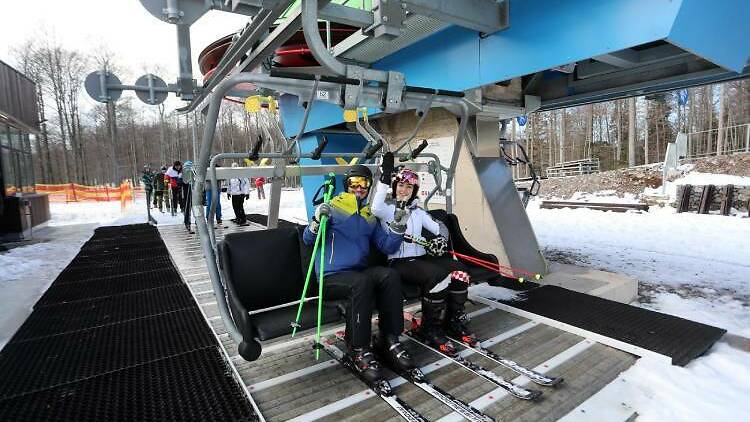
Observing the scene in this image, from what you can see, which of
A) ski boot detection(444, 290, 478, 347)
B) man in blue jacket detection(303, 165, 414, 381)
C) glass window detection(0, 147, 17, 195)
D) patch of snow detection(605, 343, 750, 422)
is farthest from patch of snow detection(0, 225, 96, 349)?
patch of snow detection(605, 343, 750, 422)

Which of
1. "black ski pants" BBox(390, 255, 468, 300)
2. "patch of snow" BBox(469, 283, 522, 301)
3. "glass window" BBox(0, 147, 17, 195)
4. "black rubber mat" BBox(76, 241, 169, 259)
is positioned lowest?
"patch of snow" BBox(469, 283, 522, 301)

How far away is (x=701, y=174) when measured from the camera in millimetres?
15406

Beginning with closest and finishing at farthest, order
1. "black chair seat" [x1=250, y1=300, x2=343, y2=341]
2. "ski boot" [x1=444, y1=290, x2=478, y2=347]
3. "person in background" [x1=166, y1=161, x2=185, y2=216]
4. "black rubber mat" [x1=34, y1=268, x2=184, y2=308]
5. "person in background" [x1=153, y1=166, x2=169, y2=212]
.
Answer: "black chair seat" [x1=250, y1=300, x2=343, y2=341] → "ski boot" [x1=444, y1=290, x2=478, y2=347] → "black rubber mat" [x1=34, y1=268, x2=184, y2=308] → "person in background" [x1=166, y1=161, x2=185, y2=216] → "person in background" [x1=153, y1=166, x2=169, y2=212]

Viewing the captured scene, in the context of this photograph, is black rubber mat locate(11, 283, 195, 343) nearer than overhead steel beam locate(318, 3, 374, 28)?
No

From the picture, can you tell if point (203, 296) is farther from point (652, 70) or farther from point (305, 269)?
point (652, 70)

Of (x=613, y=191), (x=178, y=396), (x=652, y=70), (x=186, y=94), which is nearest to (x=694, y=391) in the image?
(x=178, y=396)

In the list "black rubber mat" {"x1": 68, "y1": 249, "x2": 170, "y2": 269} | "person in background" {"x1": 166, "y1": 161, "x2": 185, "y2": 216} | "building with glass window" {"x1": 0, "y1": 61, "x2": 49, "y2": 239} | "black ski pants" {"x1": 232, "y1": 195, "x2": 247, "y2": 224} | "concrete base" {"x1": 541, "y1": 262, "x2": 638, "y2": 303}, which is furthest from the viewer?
"person in background" {"x1": 166, "y1": 161, "x2": 185, "y2": 216}

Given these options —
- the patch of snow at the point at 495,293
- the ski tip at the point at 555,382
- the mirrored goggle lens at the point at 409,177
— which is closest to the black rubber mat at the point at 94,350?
the mirrored goggle lens at the point at 409,177

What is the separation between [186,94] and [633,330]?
5155 mm

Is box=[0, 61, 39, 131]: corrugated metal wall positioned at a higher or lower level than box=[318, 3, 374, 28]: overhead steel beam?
higher

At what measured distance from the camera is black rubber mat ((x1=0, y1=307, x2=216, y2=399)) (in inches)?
103

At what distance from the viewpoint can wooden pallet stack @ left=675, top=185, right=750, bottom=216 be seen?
32.0 feet

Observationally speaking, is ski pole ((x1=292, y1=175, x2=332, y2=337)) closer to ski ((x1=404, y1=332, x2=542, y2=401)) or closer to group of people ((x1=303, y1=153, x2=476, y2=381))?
group of people ((x1=303, y1=153, x2=476, y2=381))

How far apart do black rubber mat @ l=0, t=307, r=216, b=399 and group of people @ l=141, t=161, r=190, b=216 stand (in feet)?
18.4
